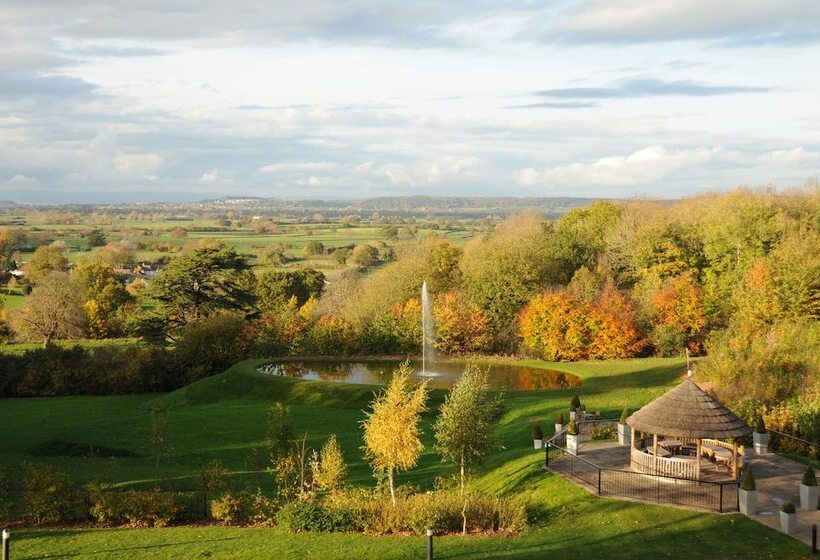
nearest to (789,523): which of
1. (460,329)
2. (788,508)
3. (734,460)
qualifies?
(788,508)

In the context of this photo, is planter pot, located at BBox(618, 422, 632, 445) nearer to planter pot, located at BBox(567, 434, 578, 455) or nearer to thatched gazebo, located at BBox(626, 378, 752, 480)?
planter pot, located at BBox(567, 434, 578, 455)

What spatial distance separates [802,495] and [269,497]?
14.7 metres

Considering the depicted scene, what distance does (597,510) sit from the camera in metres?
20.1

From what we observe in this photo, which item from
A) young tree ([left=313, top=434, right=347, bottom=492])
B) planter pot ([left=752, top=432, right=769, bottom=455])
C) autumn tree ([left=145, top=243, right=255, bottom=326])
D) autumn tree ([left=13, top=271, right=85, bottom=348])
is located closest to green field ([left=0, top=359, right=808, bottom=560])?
young tree ([left=313, top=434, right=347, bottom=492])

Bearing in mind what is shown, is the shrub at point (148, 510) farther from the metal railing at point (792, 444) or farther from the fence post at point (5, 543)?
the metal railing at point (792, 444)

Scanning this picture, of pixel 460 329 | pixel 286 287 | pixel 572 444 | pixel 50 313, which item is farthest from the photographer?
pixel 286 287

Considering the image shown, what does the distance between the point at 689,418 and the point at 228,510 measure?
12574mm

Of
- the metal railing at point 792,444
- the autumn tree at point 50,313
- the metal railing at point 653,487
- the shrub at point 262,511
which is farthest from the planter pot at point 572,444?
the autumn tree at point 50,313

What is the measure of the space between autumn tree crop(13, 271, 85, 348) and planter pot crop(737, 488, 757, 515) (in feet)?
209

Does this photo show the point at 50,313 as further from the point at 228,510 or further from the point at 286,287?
the point at 228,510

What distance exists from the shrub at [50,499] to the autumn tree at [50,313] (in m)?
52.6

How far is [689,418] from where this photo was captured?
70.7ft

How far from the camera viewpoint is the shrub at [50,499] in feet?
69.7

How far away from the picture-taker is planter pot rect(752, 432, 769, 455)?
Answer: 25297 millimetres
